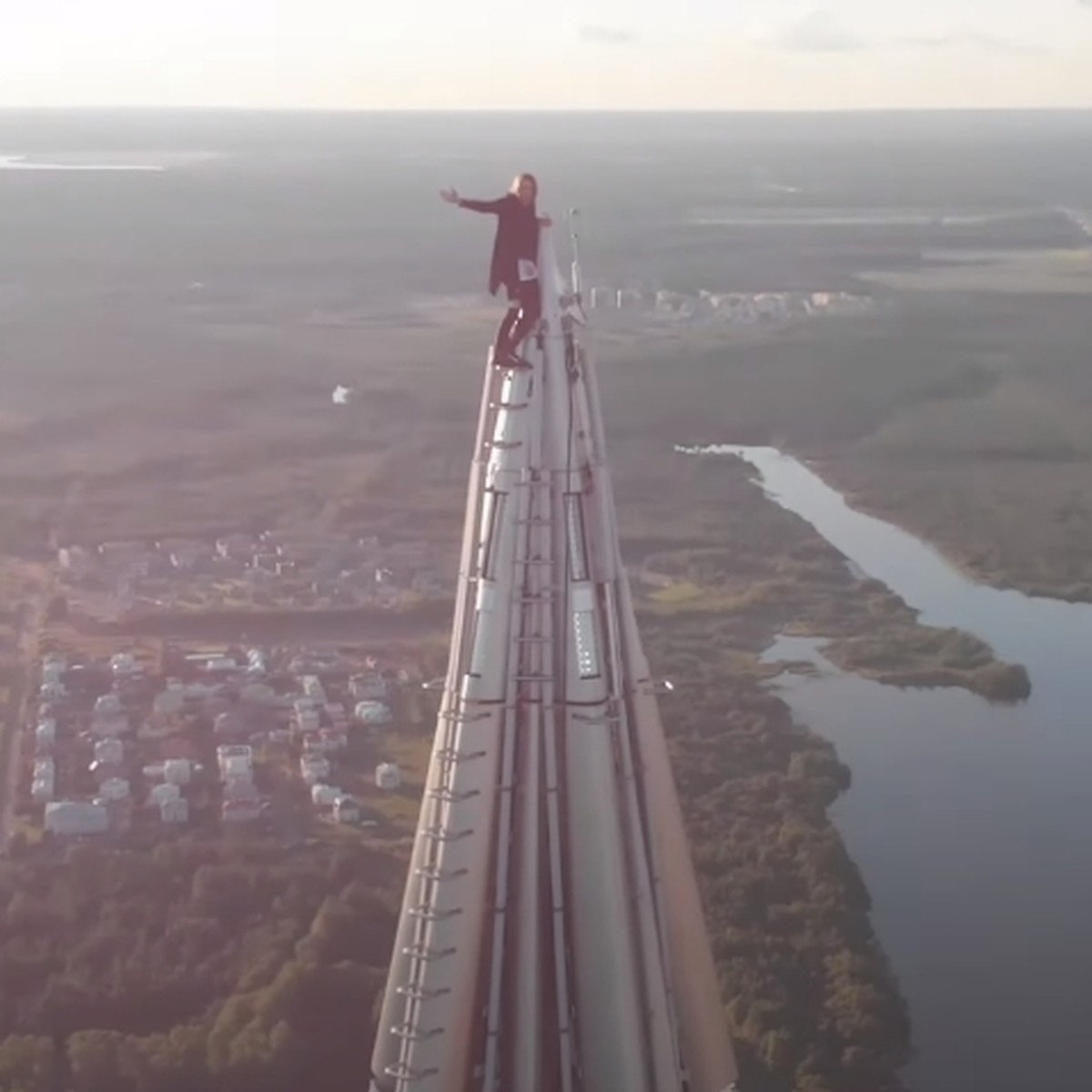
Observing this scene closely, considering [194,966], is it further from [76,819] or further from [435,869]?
[435,869]

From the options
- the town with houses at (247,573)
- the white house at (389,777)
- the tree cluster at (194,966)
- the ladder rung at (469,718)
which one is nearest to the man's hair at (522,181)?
the ladder rung at (469,718)

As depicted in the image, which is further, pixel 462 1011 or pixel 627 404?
pixel 627 404

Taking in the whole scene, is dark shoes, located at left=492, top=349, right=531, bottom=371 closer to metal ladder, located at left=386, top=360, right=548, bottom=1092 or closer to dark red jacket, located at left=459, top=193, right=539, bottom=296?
metal ladder, located at left=386, top=360, right=548, bottom=1092

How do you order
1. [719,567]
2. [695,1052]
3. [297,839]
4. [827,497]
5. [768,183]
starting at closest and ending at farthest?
[695,1052] → [297,839] → [719,567] → [827,497] → [768,183]

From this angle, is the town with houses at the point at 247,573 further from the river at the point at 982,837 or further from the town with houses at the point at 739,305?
the town with houses at the point at 739,305

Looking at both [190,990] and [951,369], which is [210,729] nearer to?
[190,990]

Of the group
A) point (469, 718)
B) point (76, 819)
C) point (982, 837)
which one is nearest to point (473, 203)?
point (469, 718)

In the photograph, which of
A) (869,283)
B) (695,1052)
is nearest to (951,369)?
(869,283)
